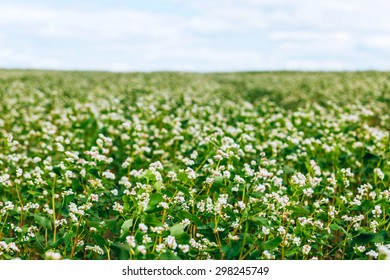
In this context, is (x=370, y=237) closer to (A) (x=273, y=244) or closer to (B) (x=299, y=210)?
(B) (x=299, y=210)

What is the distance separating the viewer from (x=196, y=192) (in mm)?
6246

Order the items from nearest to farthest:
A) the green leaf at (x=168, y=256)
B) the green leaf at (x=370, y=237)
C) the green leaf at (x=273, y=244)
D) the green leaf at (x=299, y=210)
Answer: the green leaf at (x=168, y=256) < the green leaf at (x=273, y=244) < the green leaf at (x=299, y=210) < the green leaf at (x=370, y=237)

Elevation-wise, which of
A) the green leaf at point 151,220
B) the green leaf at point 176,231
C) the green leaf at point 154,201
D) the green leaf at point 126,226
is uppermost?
the green leaf at point 154,201

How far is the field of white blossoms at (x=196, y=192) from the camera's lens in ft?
16.4

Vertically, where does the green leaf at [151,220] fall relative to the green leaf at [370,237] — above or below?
above

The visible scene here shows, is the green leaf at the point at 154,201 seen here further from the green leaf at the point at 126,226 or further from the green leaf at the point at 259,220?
the green leaf at the point at 259,220

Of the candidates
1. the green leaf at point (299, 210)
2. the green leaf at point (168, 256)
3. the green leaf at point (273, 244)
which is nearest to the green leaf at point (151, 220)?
the green leaf at point (168, 256)

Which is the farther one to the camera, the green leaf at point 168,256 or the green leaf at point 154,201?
the green leaf at point 154,201

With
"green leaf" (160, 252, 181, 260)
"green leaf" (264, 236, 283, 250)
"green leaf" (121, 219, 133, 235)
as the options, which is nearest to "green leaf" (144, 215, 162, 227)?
"green leaf" (121, 219, 133, 235)

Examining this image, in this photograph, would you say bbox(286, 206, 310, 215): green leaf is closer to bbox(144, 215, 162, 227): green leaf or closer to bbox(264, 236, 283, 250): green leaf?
bbox(264, 236, 283, 250): green leaf

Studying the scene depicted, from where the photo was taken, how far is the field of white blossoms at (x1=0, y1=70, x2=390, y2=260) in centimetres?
499
